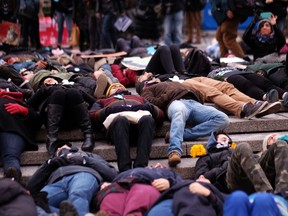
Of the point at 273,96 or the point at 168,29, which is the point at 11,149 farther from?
the point at 168,29

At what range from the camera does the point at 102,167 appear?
864cm

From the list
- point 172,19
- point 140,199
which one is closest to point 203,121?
point 140,199

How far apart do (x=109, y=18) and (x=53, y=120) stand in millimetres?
7941

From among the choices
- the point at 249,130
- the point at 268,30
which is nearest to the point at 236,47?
the point at 268,30

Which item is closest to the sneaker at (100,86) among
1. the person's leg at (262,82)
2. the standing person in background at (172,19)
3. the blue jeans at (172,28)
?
the person's leg at (262,82)

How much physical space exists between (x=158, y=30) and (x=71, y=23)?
2372 millimetres

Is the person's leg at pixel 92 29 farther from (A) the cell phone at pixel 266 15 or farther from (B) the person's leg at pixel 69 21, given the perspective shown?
(A) the cell phone at pixel 266 15

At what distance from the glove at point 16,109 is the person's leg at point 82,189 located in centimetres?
154

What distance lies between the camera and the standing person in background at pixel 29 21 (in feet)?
50.4

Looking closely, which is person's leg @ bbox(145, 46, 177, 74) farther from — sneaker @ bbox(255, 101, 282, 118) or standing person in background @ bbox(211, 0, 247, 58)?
standing person in background @ bbox(211, 0, 247, 58)

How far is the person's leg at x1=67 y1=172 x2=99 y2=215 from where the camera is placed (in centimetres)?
793

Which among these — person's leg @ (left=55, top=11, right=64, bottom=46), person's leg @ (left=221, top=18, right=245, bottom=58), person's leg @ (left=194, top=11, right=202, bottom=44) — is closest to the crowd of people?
person's leg @ (left=221, top=18, right=245, bottom=58)

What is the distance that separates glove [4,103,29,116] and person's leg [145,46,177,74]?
289cm

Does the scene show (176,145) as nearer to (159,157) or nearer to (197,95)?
(159,157)
